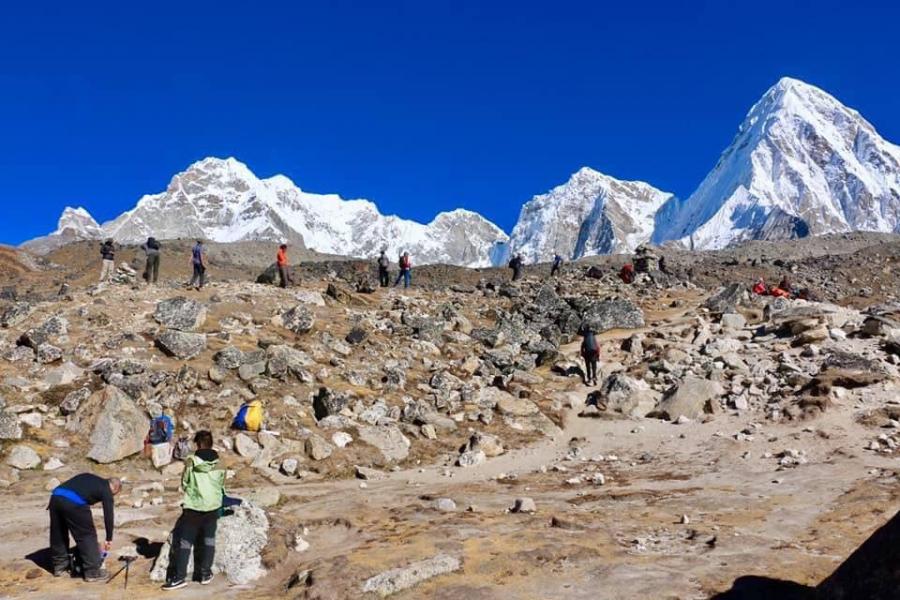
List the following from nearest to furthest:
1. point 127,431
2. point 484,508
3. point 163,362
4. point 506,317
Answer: point 484,508 → point 127,431 → point 163,362 → point 506,317

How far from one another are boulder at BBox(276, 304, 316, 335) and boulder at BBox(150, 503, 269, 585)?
1192cm

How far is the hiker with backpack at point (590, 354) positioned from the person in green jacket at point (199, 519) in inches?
563

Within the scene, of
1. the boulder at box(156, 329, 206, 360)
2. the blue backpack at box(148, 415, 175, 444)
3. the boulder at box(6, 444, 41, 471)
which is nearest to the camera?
the boulder at box(6, 444, 41, 471)

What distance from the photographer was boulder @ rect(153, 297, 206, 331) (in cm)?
1875

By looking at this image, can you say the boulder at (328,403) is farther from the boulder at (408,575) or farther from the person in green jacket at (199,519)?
the boulder at (408,575)

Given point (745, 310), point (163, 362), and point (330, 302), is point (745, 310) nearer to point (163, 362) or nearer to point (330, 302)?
point (330, 302)

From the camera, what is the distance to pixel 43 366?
51.9 feet

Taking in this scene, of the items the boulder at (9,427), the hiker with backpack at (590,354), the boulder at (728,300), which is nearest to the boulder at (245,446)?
the boulder at (9,427)

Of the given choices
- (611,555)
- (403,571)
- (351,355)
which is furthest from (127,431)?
(611,555)

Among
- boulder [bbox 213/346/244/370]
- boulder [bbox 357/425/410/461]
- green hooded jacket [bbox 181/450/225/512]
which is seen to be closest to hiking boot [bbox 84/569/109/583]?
green hooded jacket [bbox 181/450/225/512]

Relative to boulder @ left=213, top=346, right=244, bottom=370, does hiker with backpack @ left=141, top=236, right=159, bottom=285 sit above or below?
above

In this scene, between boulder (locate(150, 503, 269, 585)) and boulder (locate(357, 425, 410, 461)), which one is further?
boulder (locate(357, 425, 410, 461))

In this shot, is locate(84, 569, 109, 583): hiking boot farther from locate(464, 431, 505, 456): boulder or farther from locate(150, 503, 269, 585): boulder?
locate(464, 431, 505, 456): boulder

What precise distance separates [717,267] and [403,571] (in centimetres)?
5682
